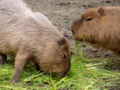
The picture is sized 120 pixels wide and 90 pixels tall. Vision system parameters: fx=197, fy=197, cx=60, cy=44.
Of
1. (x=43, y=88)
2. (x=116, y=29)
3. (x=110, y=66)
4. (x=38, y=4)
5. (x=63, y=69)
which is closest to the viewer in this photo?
(x=43, y=88)

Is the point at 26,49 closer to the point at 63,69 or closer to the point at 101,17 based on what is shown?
the point at 63,69

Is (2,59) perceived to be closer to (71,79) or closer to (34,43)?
(34,43)

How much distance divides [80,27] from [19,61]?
1739 mm

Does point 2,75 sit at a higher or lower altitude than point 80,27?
lower

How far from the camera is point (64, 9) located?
27.1ft

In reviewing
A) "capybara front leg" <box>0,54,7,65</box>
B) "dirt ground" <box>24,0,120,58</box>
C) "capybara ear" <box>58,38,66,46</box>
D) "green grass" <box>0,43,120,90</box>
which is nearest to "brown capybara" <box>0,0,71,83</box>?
"capybara ear" <box>58,38,66,46</box>

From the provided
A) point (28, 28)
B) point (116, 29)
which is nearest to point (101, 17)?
point (116, 29)

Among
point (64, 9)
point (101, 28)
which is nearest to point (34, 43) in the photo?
point (101, 28)

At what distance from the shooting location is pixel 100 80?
4203 mm

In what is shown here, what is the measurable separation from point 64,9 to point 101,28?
3.88m

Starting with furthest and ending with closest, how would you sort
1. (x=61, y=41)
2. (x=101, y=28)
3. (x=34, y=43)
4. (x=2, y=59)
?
(x=2, y=59) < (x=101, y=28) < (x=34, y=43) < (x=61, y=41)

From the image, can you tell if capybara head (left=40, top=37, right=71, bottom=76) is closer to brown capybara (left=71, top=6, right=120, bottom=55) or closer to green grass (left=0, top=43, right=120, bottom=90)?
green grass (left=0, top=43, right=120, bottom=90)

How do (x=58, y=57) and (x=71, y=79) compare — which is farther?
(x=71, y=79)

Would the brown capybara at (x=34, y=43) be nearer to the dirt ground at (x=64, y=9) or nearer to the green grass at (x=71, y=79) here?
the green grass at (x=71, y=79)
